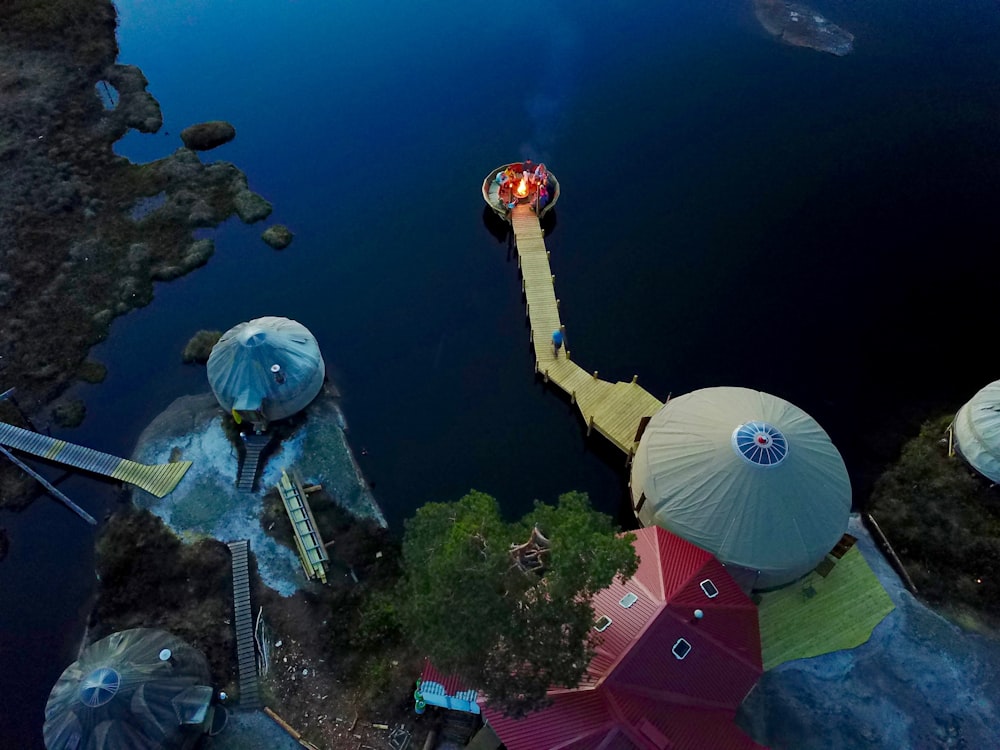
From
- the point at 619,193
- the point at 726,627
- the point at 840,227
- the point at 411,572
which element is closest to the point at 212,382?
the point at 411,572

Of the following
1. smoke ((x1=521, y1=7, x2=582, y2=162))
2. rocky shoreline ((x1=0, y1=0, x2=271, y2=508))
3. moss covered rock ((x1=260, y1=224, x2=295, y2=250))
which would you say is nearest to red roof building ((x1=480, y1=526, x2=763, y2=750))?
rocky shoreline ((x1=0, y1=0, x2=271, y2=508))

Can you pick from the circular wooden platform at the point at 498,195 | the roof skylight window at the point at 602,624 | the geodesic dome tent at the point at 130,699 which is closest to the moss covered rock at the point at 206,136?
the circular wooden platform at the point at 498,195

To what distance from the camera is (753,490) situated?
32250mm

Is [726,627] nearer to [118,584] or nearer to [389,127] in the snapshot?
[118,584]

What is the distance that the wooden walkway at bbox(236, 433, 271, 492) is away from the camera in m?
41.5

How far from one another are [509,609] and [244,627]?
1963cm

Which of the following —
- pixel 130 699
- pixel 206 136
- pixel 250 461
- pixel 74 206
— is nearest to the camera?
pixel 130 699

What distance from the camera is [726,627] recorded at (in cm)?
2998

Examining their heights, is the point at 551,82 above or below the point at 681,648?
above

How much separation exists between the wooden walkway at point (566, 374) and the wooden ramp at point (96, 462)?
26886 millimetres

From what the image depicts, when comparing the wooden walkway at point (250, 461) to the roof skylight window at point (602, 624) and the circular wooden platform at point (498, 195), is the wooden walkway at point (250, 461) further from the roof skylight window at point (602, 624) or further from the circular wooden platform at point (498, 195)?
the circular wooden platform at point (498, 195)

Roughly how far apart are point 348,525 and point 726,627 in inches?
916

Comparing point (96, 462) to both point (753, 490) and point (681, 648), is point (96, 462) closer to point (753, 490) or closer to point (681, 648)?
point (681, 648)

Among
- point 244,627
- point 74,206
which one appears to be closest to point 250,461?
point 244,627
